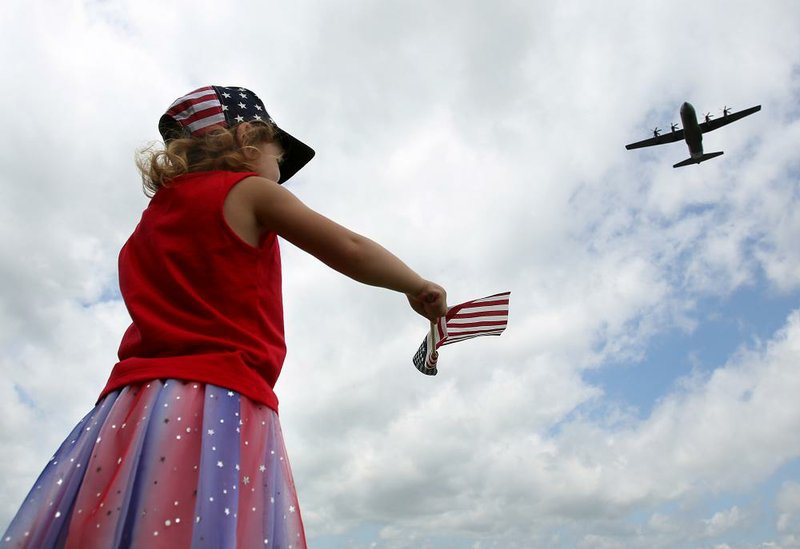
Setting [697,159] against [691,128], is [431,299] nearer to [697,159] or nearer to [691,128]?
[691,128]

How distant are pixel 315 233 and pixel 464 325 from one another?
4.80 feet

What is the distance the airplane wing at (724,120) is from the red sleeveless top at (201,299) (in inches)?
1953

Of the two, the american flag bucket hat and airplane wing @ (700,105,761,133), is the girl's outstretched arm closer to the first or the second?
the american flag bucket hat

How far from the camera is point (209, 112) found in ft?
9.46

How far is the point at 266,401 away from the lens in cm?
241

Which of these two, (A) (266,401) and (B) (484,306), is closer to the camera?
(A) (266,401)

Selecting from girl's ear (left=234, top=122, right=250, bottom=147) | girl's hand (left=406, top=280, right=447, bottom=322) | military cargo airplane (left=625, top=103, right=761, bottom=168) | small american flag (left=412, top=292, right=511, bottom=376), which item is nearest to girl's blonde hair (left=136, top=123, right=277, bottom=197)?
girl's ear (left=234, top=122, right=250, bottom=147)

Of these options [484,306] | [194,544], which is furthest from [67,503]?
[484,306]

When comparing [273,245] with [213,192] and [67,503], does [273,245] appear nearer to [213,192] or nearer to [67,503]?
[213,192]

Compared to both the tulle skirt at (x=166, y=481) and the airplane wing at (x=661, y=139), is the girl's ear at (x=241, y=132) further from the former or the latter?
the airplane wing at (x=661, y=139)

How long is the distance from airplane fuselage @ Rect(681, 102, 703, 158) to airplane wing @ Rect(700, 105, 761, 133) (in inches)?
17.6

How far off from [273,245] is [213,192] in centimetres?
31

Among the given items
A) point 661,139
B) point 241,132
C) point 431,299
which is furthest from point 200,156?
point 661,139

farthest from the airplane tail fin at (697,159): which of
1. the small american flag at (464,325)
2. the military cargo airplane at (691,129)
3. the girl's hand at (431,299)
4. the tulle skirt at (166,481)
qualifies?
the tulle skirt at (166,481)
